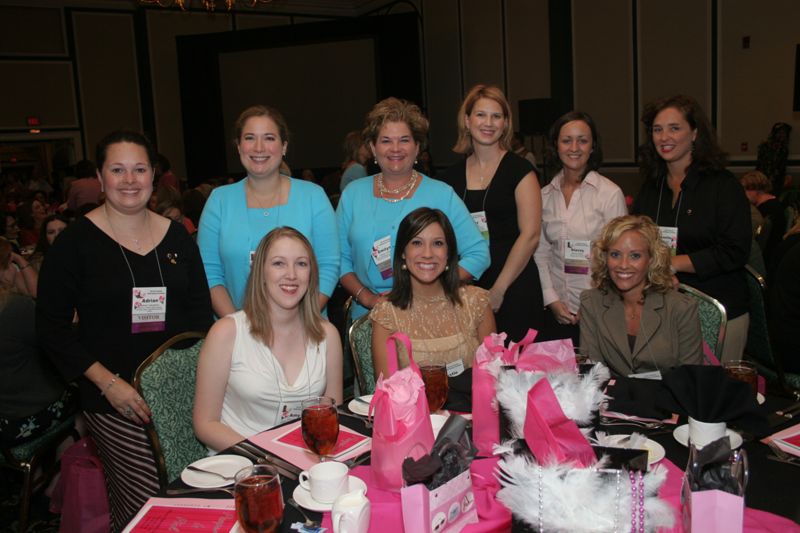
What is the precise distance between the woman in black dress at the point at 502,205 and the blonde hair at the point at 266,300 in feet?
3.92

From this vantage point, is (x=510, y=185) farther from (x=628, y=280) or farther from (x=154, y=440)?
(x=154, y=440)

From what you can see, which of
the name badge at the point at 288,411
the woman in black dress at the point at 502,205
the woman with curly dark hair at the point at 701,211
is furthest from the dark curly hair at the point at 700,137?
the name badge at the point at 288,411

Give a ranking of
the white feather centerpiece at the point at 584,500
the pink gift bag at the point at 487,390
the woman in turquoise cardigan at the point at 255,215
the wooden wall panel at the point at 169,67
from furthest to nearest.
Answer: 1. the wooden wall panel at the point at 169,67
2. the woman in turquoise cardigan at the point at 255,215
3. the pink gift bag at the point at 487,390
4. the white feather centerpiece at the point at 584,500

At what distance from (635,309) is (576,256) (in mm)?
687

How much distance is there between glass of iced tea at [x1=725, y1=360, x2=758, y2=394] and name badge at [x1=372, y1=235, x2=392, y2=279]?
1.57 metres

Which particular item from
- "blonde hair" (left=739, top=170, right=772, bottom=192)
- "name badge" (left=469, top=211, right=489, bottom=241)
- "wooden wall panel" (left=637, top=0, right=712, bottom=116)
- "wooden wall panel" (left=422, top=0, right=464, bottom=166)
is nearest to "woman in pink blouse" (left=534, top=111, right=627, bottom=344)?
"name badge" (left=469, top=211, right=489, bottom=241)

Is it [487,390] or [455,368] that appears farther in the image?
[455,368]

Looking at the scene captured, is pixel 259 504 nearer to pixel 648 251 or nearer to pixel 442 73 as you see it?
pixel 648 251

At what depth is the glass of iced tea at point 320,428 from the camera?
1.62 meters

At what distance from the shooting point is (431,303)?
2674 millimetres

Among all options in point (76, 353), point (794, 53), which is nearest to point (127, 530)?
point (76, 353)

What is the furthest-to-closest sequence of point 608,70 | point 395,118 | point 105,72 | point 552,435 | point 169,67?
point 169,67
point 105,72
point 608,70
point 395,118
point 552,435

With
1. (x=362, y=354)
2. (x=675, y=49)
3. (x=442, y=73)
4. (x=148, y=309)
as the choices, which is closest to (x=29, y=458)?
(x=148, y=309)

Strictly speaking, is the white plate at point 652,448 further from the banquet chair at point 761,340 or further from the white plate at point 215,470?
the banquet chair at point 761,340
